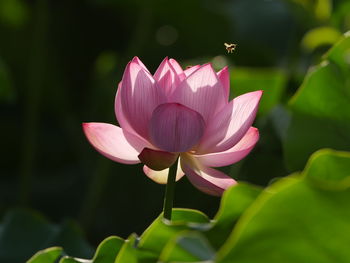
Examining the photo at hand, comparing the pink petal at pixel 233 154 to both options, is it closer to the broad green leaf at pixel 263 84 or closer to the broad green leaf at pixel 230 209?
the broad green leaf at pixel 230 209

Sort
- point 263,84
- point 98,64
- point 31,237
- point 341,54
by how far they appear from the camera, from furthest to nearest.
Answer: point 98,64, point 263,84, point 31,237, point 341,54

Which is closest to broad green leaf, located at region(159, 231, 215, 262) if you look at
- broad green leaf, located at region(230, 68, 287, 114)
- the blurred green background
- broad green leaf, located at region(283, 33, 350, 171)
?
broad green leaf, located at region(283, 33, 350, 171)

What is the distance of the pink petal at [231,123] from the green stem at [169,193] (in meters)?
0.03

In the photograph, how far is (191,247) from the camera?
52cm

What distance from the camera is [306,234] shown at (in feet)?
1.74

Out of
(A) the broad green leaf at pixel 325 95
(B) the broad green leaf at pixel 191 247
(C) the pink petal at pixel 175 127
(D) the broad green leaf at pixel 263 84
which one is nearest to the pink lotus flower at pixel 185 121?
Result: (C) the pink petal at pixel 175 127

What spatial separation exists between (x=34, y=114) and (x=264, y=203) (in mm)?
1241

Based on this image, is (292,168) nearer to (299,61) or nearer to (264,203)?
(264,203)

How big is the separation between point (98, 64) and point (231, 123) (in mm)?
1647

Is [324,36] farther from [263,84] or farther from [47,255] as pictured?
[47,255]

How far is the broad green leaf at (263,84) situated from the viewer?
1.21 meters

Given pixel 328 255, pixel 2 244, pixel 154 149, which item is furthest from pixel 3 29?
pixel 328 255

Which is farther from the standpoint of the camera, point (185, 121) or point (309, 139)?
point (309, 139)

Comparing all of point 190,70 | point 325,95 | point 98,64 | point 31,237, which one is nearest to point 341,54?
point 325,95
